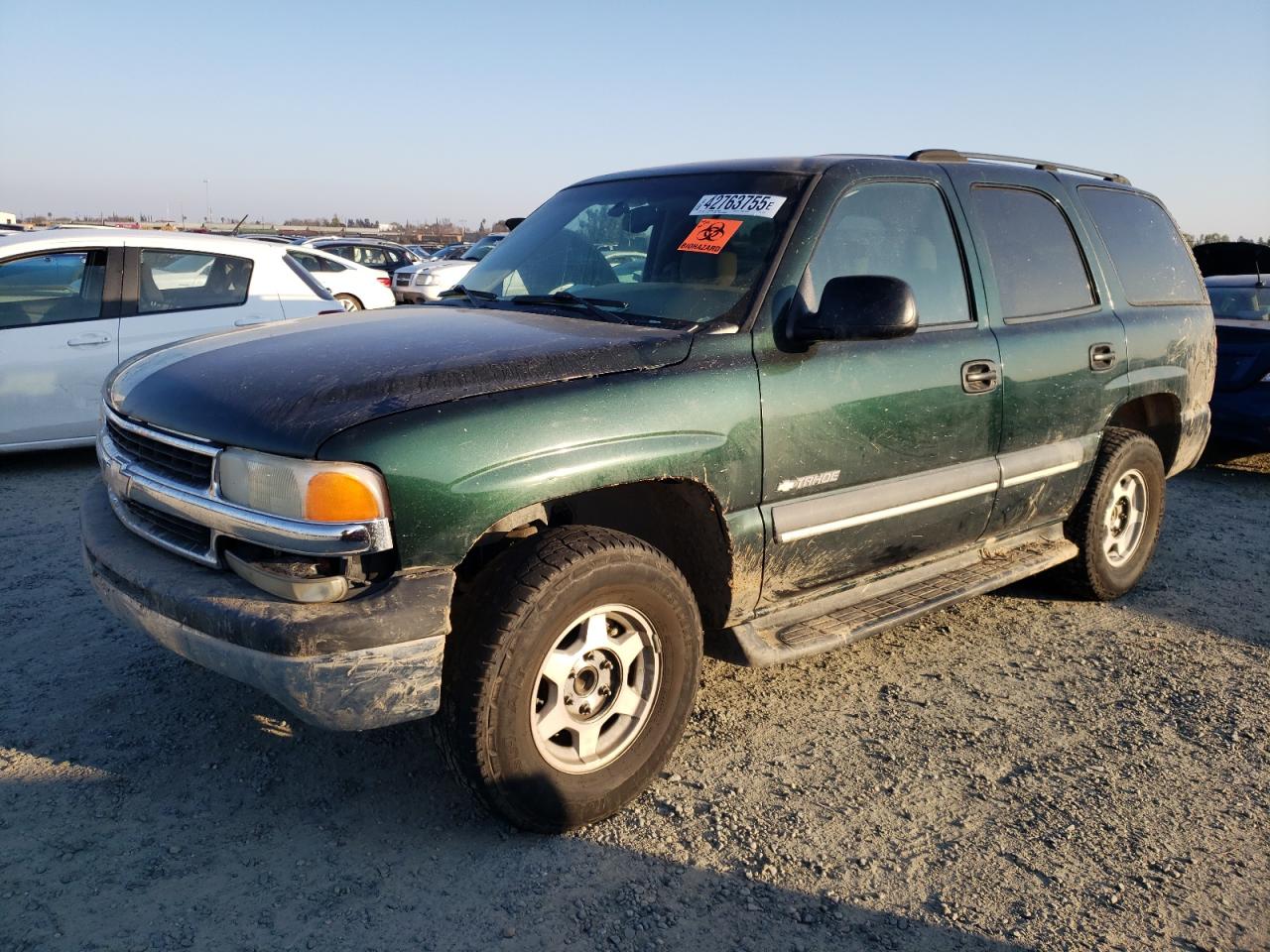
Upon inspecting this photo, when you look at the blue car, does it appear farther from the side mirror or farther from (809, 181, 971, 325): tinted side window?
the side mirror

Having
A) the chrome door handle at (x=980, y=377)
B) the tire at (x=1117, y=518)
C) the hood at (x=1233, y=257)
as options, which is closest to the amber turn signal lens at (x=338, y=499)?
the chrome door handle at (x=980, y=377)

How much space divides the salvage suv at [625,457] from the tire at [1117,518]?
0.21ft

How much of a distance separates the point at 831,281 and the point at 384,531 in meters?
1.51

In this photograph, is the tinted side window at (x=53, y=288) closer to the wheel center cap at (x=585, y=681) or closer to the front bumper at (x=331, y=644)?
the front bumper at (x=331, y=644)

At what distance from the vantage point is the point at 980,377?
12.1ft

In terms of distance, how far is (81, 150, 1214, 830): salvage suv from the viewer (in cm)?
247

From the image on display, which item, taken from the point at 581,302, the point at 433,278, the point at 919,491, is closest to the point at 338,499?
the point at 581,302

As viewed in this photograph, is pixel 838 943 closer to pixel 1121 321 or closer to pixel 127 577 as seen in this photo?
pixel 127 577

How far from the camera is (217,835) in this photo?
2.78 metres

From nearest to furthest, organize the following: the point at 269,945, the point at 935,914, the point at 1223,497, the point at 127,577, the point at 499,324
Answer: the point at 269,945
the point at 935,914
the point at 127,577
the point at 499,324
the point at 1223,497

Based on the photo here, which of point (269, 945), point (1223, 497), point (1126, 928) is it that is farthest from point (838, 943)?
point (1223, 497)

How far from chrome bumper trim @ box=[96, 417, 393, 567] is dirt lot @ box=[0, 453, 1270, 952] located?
0.79 m

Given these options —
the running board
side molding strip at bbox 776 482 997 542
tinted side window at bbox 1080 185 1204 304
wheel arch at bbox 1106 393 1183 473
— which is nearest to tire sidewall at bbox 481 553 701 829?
the running board

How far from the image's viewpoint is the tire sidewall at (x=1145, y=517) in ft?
14.8
